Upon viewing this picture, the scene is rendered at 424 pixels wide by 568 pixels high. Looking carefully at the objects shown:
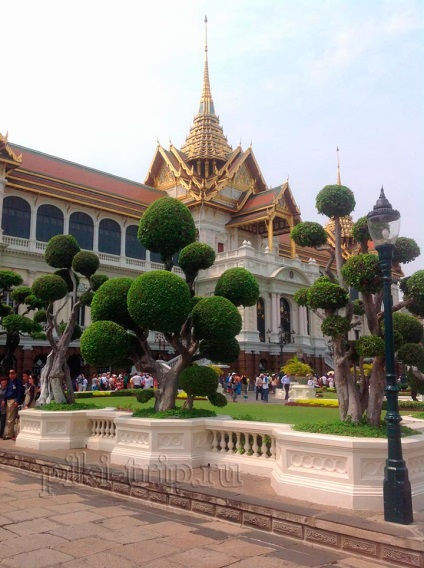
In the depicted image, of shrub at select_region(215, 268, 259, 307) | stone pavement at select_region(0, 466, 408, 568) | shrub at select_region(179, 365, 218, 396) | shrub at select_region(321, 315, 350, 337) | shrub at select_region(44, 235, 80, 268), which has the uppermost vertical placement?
shrub at select_region(44, 235, 80, 268)

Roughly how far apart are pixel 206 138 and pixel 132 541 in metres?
41.4

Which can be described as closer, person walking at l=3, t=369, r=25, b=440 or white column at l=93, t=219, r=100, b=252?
person walking at l=3, t=369, r=25, b=440

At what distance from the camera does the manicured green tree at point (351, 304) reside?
6430 millimetres

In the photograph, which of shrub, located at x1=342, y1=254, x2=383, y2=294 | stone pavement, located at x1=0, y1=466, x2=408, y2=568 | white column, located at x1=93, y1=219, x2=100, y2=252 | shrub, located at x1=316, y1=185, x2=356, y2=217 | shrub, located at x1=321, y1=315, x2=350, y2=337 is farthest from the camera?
white column, located at x1=93, y1=219, x2=100, y2=252

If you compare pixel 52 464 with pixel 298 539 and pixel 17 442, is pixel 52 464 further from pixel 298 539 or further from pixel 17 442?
pixel 298 539

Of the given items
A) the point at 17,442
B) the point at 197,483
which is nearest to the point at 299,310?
the point at 17,442

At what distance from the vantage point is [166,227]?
915 cm

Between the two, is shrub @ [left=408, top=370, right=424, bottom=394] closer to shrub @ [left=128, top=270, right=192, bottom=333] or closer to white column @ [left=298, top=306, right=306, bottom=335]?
shrub @ [left=128, top=270, right=192, bottom=333]

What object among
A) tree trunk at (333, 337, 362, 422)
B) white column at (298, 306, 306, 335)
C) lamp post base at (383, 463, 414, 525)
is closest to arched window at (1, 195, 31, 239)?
white column at (298, 306, 306, 335)

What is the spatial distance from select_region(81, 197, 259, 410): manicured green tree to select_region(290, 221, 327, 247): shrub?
5.65 ft

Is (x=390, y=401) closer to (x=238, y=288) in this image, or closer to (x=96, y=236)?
(x=238, y=288)

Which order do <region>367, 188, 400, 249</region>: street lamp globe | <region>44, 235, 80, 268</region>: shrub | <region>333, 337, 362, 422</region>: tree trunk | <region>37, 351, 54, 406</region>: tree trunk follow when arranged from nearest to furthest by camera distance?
<region>367, 188, 400, 249</region>: street lamp globe < <region>333, 337, 362, 422</region>: tree trunk < <region>44, 235, 80, 268</region>: shrub < <region>37, 351, 54, 406</region>: tree trunk

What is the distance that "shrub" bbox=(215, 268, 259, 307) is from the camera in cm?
917

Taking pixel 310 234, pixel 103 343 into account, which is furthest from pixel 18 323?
pixel 310 234
